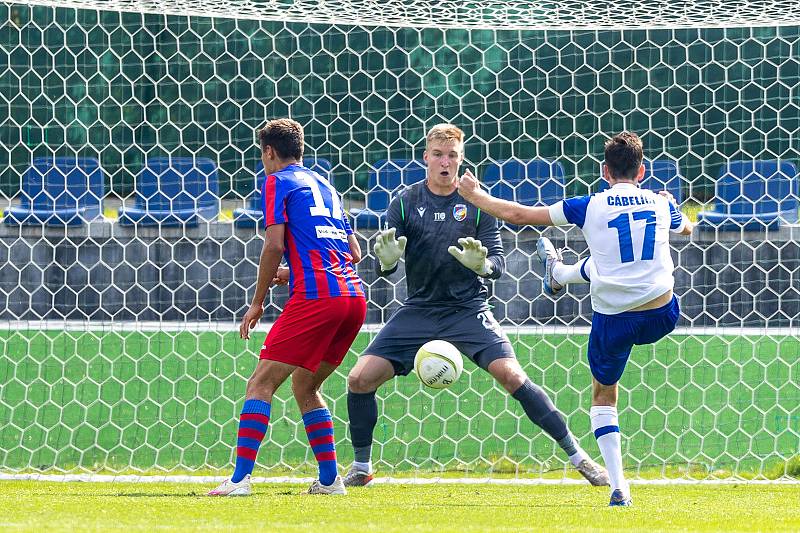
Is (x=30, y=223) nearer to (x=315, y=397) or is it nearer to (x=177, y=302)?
(x=177, y=302)

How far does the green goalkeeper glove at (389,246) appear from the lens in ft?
19.1

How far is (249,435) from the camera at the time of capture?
547cm

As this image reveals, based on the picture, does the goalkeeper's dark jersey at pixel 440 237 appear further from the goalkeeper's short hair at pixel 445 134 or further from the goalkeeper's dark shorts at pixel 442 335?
the goalkeeper's short hair at pixel 445 134

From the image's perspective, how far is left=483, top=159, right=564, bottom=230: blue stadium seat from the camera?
864 cm

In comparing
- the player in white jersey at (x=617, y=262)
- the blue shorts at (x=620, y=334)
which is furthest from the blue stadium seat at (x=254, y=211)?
the blue shorts at (x=620, y=334)

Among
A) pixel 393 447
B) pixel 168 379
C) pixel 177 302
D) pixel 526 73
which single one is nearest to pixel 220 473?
pixel 393 447

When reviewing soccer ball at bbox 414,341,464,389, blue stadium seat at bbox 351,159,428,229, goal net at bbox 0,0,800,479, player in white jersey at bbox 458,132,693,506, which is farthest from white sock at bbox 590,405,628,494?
blue stadium seat at bbox 351,159,428,229

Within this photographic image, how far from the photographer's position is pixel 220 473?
6852 mm

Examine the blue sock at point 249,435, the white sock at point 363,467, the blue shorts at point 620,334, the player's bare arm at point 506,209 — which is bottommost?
the white sock at point 363,467

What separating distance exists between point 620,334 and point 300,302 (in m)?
1.43

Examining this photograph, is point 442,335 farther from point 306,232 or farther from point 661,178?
point 661,178

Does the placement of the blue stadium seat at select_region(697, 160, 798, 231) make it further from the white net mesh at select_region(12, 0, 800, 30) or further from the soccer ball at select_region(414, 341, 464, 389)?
the soccer ball at select_region(414, 341, 464, 389)

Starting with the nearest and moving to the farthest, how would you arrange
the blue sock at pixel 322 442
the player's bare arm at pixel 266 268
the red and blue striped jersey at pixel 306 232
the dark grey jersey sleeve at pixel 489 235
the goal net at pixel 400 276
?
the player's bare arm at pixel 266 268, the red and blue striped jersey at pixel 306 232, the blue sock at pixel 322 442, the dark grey jersey sleeve at pixel 489 235, the goal net at pixel 400 276

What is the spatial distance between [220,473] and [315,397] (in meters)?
1.36
